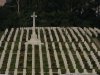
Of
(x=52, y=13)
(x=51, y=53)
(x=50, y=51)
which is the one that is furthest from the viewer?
(x=52, y=13)

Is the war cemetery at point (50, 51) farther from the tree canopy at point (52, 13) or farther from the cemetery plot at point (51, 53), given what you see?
the tree canopy at point (52, 13)

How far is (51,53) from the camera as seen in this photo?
103 feet

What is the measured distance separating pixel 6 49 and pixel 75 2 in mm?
23885

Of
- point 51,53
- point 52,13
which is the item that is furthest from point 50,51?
point 52,13

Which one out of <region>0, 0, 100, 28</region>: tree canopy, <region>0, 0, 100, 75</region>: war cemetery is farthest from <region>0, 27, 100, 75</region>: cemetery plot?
<region>0, 0, 100, 28</region>: tree canopy

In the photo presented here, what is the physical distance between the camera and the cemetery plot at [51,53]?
88.6 feet

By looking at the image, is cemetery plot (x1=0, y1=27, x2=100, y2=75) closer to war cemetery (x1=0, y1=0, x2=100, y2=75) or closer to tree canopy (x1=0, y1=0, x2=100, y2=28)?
war cemetery (x1=0, y1=0, x2=100, y2=75)

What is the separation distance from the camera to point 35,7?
2154 inches

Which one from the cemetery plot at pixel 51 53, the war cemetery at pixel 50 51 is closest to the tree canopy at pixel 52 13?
the war cemetery at pixel 50 51

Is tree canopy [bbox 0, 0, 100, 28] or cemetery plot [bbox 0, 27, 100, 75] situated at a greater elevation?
cemetery plot [bbox 0, 27, 100, 75]

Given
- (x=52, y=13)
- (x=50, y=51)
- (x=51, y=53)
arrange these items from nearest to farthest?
(x=51, y=53) < (x=50, y=51) < (x=52, y=13)

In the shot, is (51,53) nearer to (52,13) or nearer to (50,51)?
(50,51)

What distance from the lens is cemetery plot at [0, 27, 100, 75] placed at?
27.0 metres

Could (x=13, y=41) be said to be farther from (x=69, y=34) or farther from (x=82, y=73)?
(x=82, y=73)
